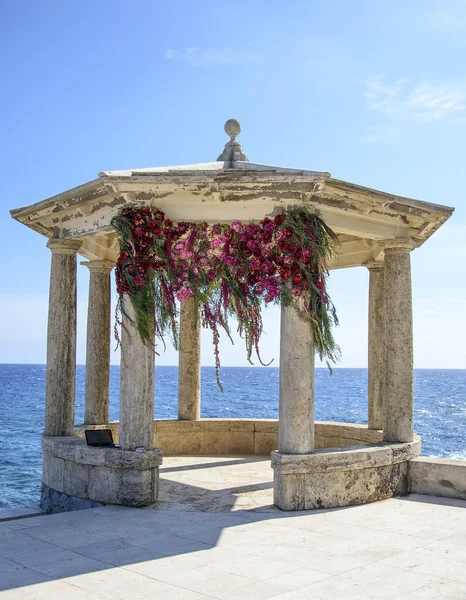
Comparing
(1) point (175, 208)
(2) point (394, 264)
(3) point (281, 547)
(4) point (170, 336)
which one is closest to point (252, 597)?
(3) point (281, 547)

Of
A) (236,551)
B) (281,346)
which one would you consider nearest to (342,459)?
(281,346)

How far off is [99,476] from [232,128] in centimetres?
606

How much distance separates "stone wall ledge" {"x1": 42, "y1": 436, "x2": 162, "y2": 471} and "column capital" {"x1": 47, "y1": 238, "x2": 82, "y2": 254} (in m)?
2.94

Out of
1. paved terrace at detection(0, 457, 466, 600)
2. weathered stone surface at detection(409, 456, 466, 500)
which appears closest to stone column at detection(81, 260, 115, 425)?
paved terrace at detection(0, 457, 466, 600)

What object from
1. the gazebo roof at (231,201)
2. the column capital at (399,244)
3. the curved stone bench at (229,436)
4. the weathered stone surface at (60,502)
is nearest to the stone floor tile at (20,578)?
the weathered stone surface at (60,502)

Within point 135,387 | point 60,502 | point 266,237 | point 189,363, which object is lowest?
point 60,502

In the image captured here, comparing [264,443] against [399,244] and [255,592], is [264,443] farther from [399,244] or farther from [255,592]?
[255,592]

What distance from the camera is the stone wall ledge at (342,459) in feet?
28.3

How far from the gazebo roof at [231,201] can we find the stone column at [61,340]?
372 mm

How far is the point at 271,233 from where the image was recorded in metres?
8.98

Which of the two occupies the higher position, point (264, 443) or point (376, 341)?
point (376, 341)

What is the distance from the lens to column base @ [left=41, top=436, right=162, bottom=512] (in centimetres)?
876

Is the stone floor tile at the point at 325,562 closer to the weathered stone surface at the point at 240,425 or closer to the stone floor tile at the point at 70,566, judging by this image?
the stone floor tile at the point at 70,566

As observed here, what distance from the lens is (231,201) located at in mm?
8945
